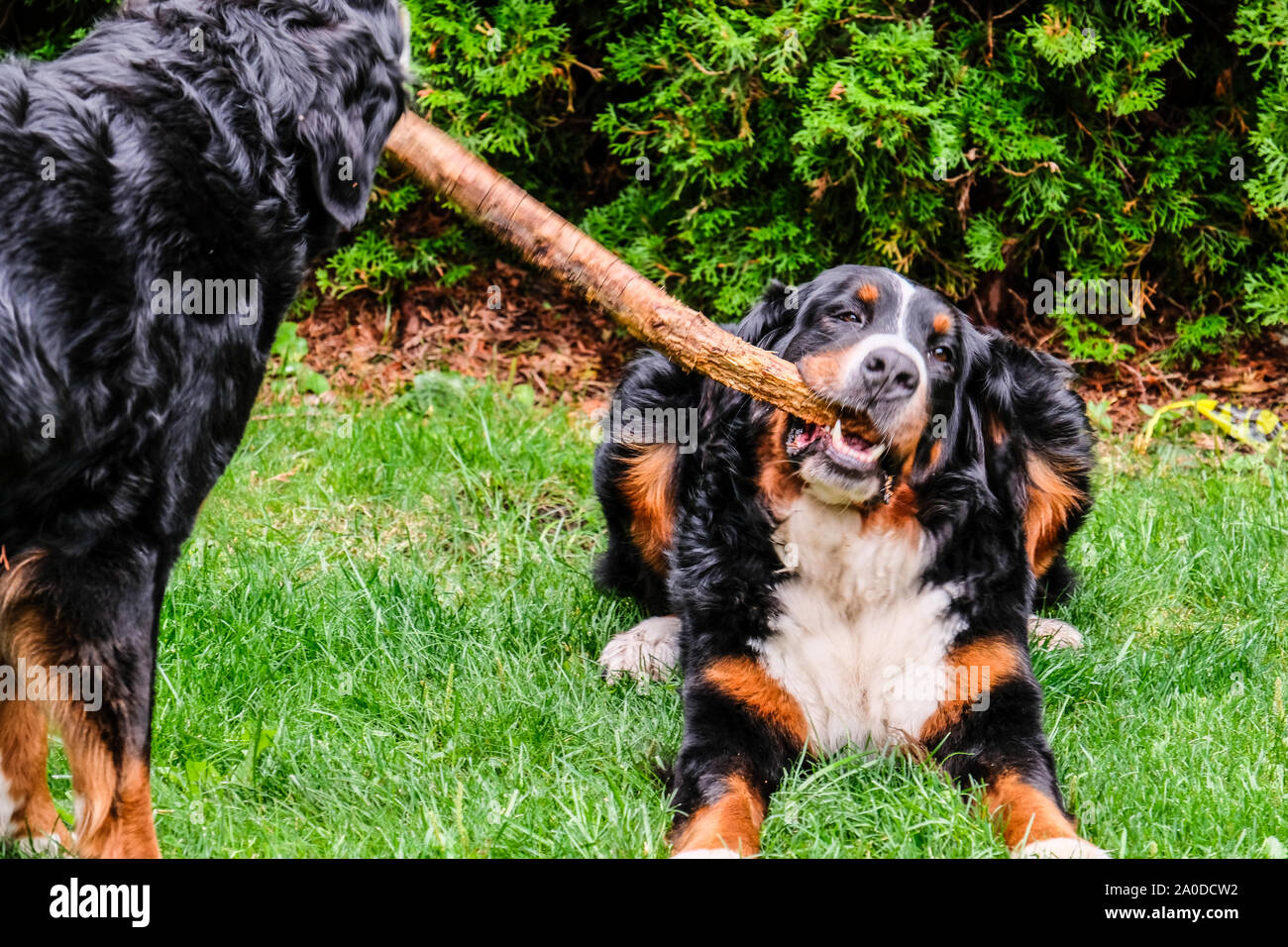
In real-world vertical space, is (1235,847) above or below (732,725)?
below

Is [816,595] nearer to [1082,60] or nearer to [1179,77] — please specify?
[1082,60]

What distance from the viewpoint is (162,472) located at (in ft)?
7.91

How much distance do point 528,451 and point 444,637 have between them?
136 cm

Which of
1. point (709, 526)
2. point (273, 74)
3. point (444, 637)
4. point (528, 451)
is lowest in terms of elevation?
point (444, 637)

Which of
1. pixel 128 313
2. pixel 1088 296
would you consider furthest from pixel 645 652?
pixel 1088 296

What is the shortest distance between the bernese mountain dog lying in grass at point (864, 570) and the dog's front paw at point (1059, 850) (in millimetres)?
109

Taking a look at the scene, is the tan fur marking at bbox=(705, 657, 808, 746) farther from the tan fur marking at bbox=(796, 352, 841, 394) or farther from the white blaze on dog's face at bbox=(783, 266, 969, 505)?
the tan fur marking at bbox=(796, 352, 841, 394)

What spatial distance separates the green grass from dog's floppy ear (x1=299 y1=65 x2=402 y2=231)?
4.23ft

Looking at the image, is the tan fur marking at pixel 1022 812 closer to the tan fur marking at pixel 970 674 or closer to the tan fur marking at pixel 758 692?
the tan fur marking at pixel 970 674

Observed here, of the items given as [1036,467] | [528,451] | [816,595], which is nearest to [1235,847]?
[816,595]

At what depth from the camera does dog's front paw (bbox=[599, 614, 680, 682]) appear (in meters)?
3.62

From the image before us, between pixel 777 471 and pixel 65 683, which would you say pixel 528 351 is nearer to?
pixel 777 471

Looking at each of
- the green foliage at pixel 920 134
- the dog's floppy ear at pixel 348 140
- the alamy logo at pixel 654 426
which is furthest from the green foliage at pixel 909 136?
the dog's floppy ear at pixel 348 140

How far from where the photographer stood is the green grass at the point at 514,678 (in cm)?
279
